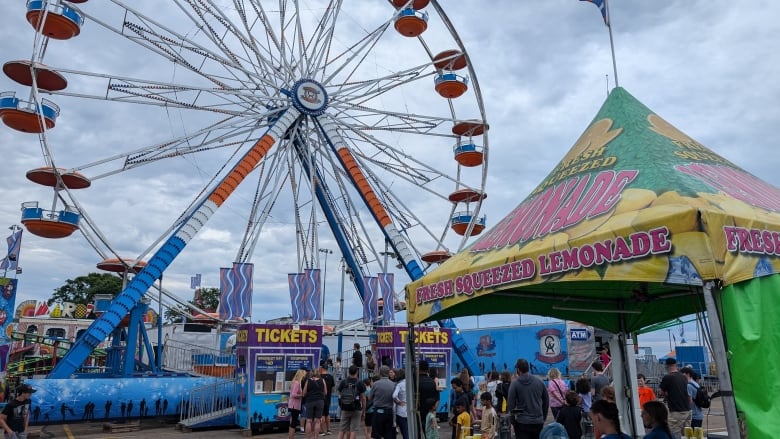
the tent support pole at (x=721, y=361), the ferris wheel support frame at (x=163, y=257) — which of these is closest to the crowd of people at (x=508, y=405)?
the tent support pole at (x=721, y=361)

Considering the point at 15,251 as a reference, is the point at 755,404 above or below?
below

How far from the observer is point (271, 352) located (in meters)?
14.0

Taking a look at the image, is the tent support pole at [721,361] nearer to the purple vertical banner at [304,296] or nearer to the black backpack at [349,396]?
the black backpack at [349,396]

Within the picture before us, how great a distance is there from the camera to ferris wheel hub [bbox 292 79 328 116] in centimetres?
2122

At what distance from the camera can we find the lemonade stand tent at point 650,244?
13.9 feet

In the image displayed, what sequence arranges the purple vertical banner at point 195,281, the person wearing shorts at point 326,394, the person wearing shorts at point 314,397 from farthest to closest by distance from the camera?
the purple vertical banner at point 195,281 → the person wearing shorts at point 326,394 → the person wearing shorts at point 314,397

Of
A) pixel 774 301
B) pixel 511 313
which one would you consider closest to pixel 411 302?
pixel 511 313

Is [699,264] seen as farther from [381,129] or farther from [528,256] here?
[381,129]

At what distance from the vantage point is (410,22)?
21547 millimetres

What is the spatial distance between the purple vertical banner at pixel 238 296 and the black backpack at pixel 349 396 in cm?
697

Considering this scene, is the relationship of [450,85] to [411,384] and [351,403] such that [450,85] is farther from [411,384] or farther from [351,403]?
[411,384]

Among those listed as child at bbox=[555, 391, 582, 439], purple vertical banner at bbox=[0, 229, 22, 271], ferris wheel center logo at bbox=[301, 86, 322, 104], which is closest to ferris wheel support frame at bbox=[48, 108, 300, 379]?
ferris wheel center logo at bbox=[301, 86, 322, 104]

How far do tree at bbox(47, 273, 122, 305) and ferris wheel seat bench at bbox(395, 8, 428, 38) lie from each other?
1942 inches

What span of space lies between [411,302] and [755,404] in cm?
396
